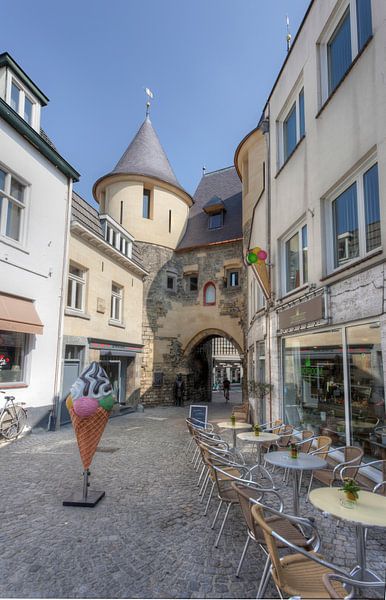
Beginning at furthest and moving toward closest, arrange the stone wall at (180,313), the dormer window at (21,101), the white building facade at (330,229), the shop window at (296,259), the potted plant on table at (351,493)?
1. the stone wall at (180,313)
2. the dormer window at (21,101)
3. the shop window at (296,259)
4. the white building facade at (330,229)
5. the potted plant on table at (351,493)

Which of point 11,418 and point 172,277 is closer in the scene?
point 11,418

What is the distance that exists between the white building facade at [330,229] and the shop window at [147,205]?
1171cm

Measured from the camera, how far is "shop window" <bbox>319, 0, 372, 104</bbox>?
5.32 m

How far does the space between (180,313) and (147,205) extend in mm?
6128

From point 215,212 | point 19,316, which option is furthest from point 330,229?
point 215,212

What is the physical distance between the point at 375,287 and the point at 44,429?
916 centimetres

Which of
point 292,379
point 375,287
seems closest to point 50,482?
point 292,379

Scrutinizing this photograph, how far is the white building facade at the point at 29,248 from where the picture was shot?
9086 millimetres

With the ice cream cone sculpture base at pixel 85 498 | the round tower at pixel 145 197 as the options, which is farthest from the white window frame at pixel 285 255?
the round tower at pixel 145 197

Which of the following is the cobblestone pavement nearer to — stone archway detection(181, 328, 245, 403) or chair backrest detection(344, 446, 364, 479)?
chair backrest detection(344, 446, 364, 479)

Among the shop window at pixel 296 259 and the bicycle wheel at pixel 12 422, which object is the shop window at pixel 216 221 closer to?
the shop window at pixel 296 259

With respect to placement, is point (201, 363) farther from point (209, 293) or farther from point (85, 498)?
point (85, 498)

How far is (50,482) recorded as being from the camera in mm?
5773

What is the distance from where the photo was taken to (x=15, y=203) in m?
9.59
